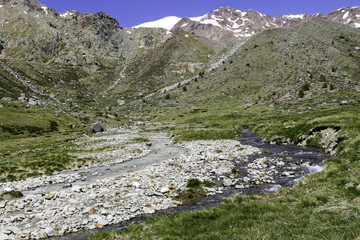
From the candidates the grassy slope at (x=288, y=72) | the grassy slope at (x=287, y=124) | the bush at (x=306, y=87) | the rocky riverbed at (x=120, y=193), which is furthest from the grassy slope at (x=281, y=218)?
the bush at (x=306, y=87)

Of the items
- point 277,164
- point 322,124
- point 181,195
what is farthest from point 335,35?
point 181,195

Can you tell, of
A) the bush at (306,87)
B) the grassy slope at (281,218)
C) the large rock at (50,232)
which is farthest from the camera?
the bush at (306,87)

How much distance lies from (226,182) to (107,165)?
902 inches

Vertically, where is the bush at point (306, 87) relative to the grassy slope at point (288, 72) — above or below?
below

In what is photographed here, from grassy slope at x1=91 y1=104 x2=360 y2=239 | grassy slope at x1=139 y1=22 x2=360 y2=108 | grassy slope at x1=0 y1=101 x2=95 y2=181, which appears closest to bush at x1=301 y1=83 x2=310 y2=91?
grassy slope at x1=139 y1=22 x2=360 y2=108

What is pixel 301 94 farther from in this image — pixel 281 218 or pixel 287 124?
pixel 281 218

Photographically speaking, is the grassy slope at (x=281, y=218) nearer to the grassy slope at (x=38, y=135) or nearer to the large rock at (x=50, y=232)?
the large rock at (x=50, y=232)

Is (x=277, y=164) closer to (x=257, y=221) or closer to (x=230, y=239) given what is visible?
(x=257, y=221)

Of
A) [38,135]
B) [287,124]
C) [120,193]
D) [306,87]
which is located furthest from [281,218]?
[306,87]

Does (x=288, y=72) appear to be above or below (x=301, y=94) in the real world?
above

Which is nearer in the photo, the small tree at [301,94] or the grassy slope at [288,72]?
the small tree at [301,94]

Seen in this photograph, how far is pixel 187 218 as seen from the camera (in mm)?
12195

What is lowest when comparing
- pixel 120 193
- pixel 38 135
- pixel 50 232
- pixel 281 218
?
pixel 50 232

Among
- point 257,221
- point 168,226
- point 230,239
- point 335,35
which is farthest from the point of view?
point 335,35
